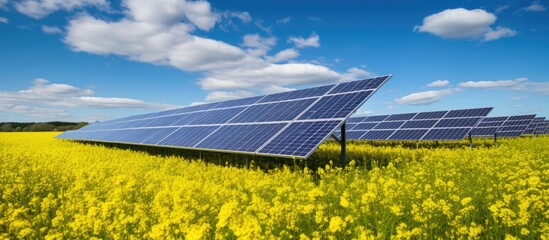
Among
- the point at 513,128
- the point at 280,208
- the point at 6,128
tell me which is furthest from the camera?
the point at 6,128

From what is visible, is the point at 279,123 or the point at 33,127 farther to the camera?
the point at 33,127

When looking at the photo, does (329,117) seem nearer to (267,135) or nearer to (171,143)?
(267,135)

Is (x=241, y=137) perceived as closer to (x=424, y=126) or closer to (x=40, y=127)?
(x=424, y=126)

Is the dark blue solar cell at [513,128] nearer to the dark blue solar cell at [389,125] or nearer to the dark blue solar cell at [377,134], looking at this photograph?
the dark blue solar cell at [389,125]

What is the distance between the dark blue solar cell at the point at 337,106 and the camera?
1067 centimetres

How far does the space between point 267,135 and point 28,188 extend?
6.69 meters

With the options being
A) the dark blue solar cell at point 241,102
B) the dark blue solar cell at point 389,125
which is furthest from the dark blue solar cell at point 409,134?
the dark blue solar cell at point 241,102

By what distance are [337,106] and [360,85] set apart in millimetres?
1953

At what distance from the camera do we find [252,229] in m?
3.22

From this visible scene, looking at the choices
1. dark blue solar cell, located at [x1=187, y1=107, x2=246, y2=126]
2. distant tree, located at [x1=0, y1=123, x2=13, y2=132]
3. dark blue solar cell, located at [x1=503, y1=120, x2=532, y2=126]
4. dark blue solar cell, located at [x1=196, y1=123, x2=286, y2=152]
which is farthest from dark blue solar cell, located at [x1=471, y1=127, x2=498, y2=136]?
distant tree, located at [x1=0, y1=123, x2=13, y2=132]

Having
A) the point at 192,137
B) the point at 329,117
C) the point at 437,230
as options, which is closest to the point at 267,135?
the point at 329,117

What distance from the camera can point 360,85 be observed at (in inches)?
501

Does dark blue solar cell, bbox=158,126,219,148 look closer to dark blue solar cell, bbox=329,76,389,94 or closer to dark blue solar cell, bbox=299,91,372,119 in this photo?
dark blue solar cell, bbox=299,91,372,119

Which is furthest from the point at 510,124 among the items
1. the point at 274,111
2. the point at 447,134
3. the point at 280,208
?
the point at 280,208
